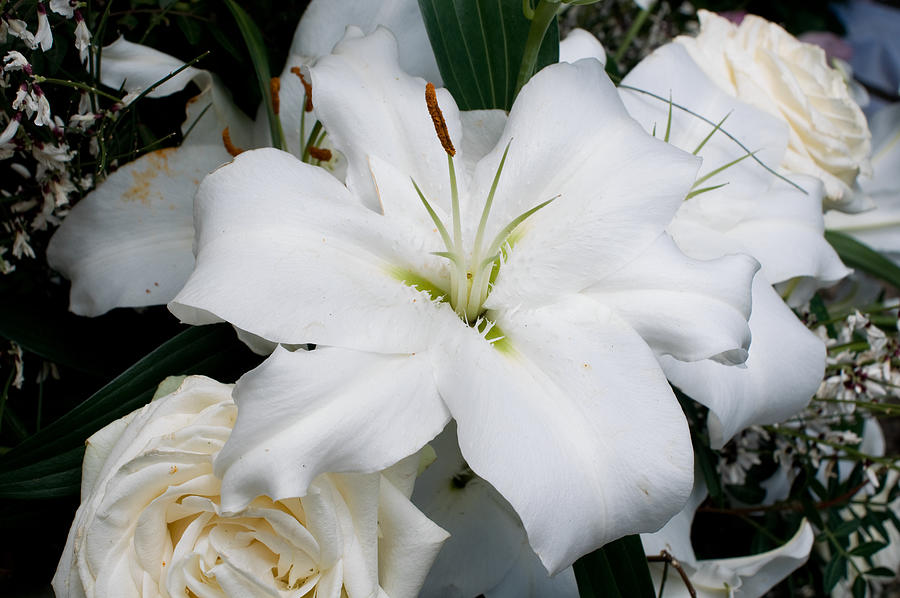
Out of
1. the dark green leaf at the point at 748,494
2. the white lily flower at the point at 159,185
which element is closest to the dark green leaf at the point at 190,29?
the white lily flower at the point at 159,185

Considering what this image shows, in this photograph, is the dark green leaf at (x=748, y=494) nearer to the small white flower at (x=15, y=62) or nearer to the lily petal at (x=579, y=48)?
the lily petal at (x=579, y=48)

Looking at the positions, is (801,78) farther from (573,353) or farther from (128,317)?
(128,317)

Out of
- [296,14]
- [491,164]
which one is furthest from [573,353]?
[296,14]


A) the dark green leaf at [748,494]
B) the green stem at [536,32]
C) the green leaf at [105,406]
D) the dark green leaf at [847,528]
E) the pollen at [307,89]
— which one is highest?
the green stem at [536,32]

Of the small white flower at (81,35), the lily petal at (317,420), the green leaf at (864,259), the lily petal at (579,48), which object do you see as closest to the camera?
the lily petal at (317,420)

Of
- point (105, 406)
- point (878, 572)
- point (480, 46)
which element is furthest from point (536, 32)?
point (878, 572)

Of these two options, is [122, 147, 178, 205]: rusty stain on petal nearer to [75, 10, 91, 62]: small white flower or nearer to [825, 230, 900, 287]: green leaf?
[75, 10, 91, 62]: small white flower

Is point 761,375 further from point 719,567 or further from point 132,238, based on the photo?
point 132,238
